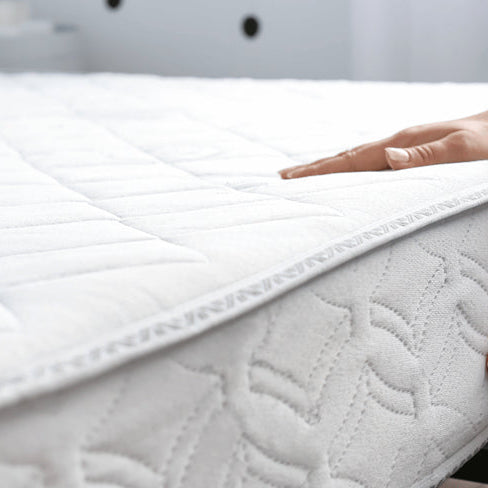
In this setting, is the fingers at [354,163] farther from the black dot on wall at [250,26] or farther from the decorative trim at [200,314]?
the black dot on wall at [250,26]

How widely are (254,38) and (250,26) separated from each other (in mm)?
54

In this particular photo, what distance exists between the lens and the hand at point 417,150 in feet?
2.78

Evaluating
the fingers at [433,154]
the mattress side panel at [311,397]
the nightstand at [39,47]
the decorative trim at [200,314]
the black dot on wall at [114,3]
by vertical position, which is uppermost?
the black dot on wall at [114,3]

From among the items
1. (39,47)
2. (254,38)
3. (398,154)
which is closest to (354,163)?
(398,154)

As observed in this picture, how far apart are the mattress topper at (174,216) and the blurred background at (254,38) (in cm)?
123

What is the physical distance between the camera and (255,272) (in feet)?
1.80

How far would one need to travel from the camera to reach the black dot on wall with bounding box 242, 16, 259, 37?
2976 mm

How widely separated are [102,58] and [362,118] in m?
2.54

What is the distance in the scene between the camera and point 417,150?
0.86 metres

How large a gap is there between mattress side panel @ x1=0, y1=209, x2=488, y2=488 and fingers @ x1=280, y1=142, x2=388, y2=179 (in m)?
0.18

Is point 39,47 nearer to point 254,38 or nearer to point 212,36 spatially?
point 212,36

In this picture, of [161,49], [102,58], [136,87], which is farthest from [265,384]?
[102,58]

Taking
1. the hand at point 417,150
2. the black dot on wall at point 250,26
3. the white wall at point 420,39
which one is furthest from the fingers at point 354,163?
the black dot on wall at point 250,26

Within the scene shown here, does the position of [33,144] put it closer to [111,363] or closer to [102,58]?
[111,363]
